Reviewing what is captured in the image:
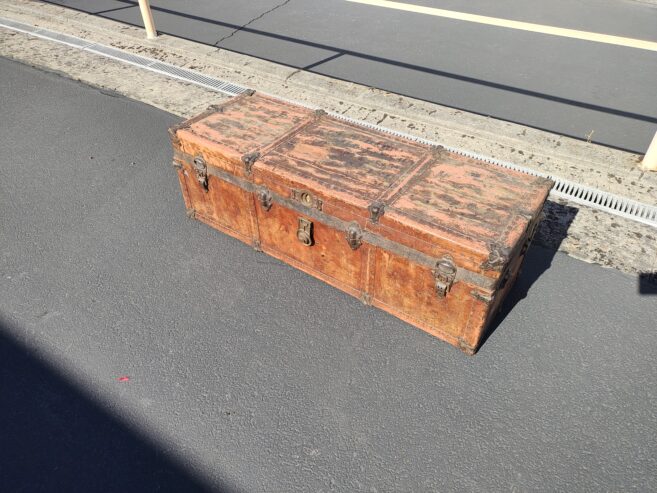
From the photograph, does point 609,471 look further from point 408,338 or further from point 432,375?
point 408,338

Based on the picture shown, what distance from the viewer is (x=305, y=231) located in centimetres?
304

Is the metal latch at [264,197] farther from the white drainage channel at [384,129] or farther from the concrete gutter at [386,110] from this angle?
the concrete gutter at [386,110]

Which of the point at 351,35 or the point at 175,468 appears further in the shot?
the point at 351,35

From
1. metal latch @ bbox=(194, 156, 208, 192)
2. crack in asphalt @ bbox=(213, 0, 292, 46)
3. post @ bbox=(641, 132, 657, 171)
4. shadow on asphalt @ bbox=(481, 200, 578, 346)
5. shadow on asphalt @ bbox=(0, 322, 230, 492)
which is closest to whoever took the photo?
shadow on asphalt @ bbox=(0, 322, 230, 492)

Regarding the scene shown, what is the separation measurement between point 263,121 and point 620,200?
3.18 metres

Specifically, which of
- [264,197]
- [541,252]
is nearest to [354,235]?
[264,197]

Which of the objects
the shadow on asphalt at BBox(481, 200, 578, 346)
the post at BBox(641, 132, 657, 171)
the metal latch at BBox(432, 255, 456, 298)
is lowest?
the shadow on asphalt at BBox(481, 200, 578, 346)

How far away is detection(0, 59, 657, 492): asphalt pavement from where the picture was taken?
7.64ft

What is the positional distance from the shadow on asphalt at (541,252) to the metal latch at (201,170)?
2.29 meters

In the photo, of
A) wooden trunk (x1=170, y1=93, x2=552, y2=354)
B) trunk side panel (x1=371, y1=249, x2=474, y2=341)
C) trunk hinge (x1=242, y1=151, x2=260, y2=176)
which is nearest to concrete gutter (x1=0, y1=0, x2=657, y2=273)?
wooden trunk (x1=170, y1=93, x2=552, y2=354)

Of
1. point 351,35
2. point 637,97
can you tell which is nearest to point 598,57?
point 637,97

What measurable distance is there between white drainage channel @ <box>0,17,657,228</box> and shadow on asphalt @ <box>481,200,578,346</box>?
0.24m

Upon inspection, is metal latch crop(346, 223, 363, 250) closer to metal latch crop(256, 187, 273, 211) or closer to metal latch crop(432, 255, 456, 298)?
metal latch crop(432, 255, 456, 298)

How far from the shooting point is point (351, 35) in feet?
23.5
